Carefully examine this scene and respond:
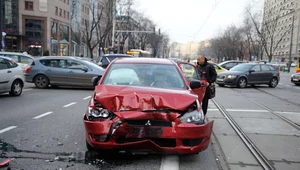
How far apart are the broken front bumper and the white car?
7.56m

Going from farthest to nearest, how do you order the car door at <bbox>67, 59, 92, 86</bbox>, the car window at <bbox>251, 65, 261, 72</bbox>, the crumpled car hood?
the car window at <bbox>251, 65, 261, 72</bbox>, the car door at <bbox>67, 59, 92, 86</bbox>, the crumpled car hood

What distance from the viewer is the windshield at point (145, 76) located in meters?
5.03

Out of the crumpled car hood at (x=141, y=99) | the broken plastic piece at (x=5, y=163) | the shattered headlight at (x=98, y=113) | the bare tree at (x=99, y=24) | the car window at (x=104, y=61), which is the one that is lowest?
the broken plastic piece at (x=5, y=163)

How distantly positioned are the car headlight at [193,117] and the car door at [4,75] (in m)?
8.33

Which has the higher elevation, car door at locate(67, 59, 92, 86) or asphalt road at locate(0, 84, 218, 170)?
car door at locate(67, 59, 92, 86)

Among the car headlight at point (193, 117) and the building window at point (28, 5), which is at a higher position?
the building window at point (28, 5)

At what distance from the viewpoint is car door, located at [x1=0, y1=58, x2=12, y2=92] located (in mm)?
10027

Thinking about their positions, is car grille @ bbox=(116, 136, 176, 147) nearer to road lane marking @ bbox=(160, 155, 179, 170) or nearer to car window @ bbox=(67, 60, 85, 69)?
road lane marking @ bbox=(160, 155, 179, 170)

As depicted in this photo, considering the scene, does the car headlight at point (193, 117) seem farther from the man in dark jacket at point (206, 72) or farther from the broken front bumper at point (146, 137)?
the man in dark jacket at point (206, 72)

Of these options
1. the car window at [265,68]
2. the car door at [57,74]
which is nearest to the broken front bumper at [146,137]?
the car door at [57,74]

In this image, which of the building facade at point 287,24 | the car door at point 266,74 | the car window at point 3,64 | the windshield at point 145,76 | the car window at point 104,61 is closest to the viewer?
the windshield at point 145,76

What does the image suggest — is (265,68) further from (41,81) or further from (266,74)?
(41,81)

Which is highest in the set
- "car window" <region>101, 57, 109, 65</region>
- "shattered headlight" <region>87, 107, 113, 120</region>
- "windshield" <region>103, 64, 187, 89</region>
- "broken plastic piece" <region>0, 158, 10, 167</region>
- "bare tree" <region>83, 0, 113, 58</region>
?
"bare tree" <region>83, 0, 113, 58</region>

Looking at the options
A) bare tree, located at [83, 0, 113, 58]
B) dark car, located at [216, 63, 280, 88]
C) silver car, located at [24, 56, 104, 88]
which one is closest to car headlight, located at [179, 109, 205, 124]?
silver car, located at [24, 56, 104, 88]
